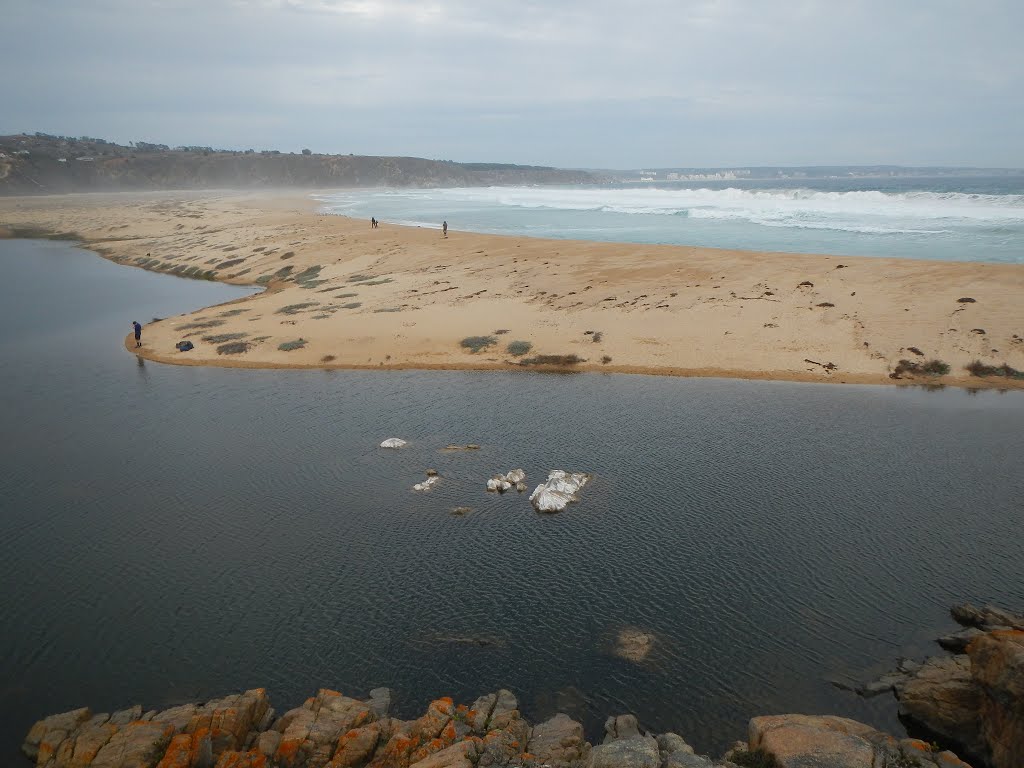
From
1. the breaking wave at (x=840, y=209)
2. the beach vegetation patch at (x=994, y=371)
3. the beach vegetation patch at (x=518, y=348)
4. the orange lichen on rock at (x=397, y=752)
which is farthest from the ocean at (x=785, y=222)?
the orange lichen on rock at (x=397, y=752)

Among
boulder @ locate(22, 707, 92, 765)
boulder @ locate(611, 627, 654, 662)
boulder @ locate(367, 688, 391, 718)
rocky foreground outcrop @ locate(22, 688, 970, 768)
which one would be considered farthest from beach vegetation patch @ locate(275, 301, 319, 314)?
boulder @ locate(611, 627, 654, 662)

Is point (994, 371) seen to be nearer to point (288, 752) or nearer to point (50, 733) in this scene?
point (288, 752)

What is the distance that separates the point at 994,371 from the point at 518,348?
29.8 metres

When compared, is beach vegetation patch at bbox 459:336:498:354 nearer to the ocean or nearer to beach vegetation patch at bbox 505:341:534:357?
beach vegetation patch at bbox 505:341:534:357

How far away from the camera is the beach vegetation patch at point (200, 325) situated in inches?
2141

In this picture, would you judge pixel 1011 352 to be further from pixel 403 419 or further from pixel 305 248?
pixel 305 248

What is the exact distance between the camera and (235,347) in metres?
49.3

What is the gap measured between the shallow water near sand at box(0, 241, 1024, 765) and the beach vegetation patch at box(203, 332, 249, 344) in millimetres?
11760

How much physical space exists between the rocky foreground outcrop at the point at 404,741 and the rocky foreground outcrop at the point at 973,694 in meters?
1.31

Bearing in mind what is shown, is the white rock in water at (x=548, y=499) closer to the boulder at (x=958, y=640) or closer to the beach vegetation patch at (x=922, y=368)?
the boulder at (x=958, y=640)

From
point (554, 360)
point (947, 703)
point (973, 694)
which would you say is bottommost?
point (947, 703)

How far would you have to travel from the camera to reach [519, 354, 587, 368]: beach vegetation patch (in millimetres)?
44938

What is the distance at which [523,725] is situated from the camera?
51.3ft

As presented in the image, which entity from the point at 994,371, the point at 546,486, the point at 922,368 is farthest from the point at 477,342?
the point at 994,371
